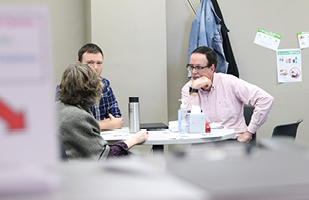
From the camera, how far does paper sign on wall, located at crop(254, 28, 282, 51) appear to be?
3309 millimetres

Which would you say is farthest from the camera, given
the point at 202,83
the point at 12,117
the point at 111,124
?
the point at 202,83

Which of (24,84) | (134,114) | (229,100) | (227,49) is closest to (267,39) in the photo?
(227,49)

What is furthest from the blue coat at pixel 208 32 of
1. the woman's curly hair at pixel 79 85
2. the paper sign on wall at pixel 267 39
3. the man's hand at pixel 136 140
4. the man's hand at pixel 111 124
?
the woman's curly hair at pixel 79 85

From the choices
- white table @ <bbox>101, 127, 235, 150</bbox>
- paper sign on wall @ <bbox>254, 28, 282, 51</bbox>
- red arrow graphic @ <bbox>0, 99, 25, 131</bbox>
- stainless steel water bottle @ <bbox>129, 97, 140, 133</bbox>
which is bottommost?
white table @ <bbox>101, 127, 235, 150</bbox>

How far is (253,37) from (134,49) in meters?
1.34

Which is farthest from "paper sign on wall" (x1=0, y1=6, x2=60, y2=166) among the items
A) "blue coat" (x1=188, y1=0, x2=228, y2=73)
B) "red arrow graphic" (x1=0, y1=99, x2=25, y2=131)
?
"blue coat" (x1=188, y1=0, x2=228, y2=73)

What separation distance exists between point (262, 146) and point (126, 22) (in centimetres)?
280

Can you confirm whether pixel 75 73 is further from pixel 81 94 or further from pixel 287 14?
pixel 287 14

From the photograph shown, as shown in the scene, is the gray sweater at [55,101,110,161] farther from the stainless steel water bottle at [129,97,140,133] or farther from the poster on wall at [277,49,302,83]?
the poster on wall at [277,49,302,83]

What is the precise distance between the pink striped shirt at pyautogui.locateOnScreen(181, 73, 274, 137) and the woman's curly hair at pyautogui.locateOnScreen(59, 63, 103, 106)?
997 millimetres

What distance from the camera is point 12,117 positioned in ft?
0.53

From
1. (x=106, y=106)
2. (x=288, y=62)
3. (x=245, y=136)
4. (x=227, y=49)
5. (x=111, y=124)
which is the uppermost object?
(x=227, y=49)

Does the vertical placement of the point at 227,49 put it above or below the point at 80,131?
above

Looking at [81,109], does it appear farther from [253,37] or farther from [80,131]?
[253,37]
